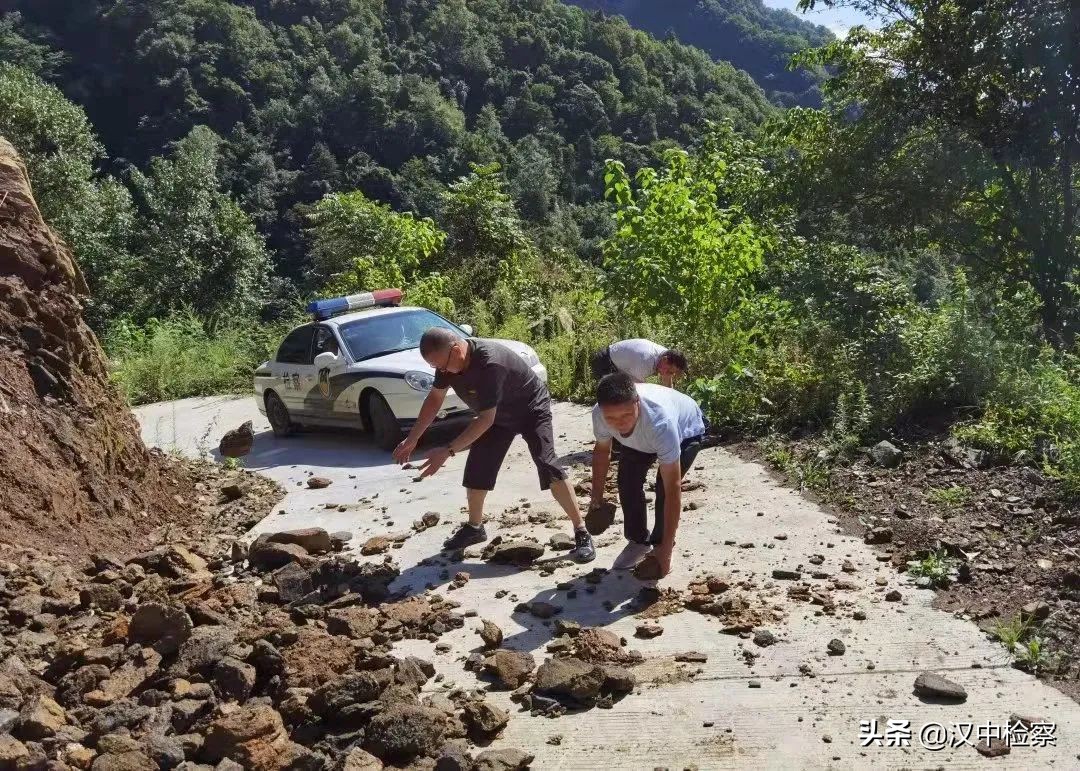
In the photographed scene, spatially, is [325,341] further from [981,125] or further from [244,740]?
[981,125]

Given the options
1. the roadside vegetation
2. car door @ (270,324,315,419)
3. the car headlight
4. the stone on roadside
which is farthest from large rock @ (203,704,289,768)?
car door @ (270,324,315,419)

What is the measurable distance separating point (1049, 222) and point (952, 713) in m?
10.5

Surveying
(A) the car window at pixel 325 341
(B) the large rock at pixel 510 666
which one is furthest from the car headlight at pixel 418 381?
(B) the large rock at pixel 510 666

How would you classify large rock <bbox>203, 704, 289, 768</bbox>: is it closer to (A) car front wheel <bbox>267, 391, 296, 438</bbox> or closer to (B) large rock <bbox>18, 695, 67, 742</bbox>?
(B) large rock <bbox>18, 695, 67, 742</bbox>

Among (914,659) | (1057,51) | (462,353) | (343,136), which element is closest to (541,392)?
(462,353)

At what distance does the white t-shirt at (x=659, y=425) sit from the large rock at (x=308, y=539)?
2.19 meters

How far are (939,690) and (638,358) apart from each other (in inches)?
137

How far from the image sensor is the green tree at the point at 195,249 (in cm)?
2955

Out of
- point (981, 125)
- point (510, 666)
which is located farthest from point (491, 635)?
point (981, 125)

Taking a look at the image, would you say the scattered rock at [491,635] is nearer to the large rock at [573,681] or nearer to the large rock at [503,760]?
the large rock at [573,681]

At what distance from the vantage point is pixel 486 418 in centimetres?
614

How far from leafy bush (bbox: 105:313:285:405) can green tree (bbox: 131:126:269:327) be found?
8873 mm

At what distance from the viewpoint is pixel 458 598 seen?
572 cm

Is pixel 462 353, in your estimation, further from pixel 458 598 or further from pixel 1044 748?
pixel 1044 748
